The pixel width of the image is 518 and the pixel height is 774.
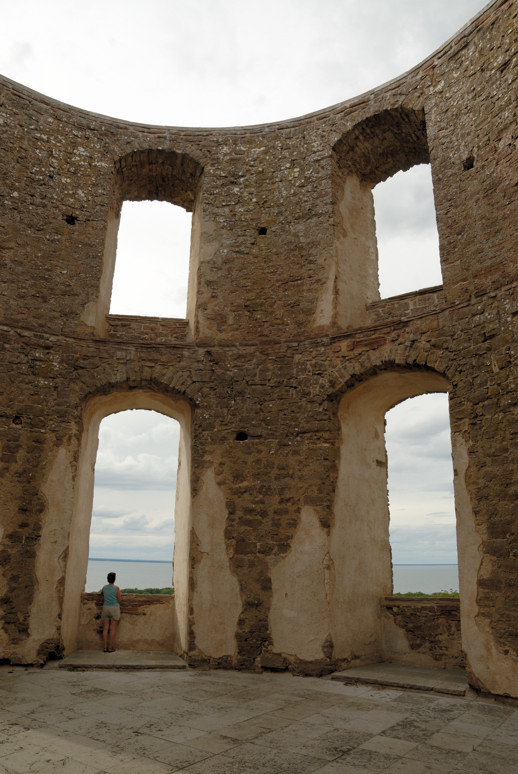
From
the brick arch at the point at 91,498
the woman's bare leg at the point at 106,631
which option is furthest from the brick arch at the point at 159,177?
the woman's bare leg at the point at 106,631

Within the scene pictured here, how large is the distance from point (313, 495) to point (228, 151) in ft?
18.6

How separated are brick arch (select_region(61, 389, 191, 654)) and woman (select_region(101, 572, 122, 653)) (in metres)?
0.37

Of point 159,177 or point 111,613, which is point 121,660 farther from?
point 159,177

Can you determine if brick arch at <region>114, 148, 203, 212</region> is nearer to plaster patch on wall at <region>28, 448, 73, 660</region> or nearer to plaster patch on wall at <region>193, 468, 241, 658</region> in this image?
plaster patch on wall at <region>28, 448, 73, 660</region>

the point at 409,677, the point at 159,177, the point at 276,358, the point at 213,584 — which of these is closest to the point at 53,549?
the point at 213,584

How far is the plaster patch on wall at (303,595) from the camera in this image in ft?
21.4

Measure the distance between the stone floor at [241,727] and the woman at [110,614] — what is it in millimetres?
1261

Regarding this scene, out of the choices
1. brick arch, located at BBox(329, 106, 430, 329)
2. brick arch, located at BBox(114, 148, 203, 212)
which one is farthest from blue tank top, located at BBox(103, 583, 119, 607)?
brick arch, located at BBox(114, 148, 203, 212)

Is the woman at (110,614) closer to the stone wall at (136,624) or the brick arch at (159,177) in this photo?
the stone wall at (136,624)

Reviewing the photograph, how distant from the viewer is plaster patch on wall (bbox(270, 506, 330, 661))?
257 inches

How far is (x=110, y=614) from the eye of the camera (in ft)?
24.5

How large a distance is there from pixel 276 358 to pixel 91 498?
3.40 m

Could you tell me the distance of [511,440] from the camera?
566 cm

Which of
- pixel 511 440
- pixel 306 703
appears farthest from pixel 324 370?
pixel 306 703
